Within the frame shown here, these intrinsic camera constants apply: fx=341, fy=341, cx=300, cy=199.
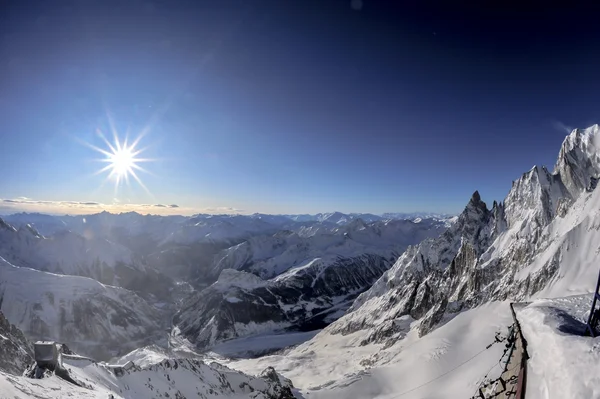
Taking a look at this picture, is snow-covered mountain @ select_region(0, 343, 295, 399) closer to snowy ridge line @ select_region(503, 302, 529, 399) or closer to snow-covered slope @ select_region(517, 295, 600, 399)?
snowy ridge line @ select_region(503, 302, 529, 399)

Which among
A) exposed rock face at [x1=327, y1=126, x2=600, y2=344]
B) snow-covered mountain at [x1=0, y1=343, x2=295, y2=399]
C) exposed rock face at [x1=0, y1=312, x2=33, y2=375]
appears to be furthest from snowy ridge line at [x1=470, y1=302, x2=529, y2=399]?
exposed rock face at [x1=0, y1=312, x2=33, y2=375]

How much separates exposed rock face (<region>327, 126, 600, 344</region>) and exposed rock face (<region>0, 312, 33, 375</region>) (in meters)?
124

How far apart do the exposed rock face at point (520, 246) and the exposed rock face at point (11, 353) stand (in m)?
124

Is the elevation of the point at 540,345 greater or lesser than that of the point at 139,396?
greater

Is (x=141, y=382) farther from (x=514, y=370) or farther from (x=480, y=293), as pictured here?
(x=480, y=293)

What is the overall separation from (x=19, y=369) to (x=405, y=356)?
110 m

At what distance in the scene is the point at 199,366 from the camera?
79062 mm

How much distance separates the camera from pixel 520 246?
127 metres

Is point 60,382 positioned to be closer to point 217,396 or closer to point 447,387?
point 217,396

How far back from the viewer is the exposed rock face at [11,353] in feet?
283

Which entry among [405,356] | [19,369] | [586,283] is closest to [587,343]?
[586,283]

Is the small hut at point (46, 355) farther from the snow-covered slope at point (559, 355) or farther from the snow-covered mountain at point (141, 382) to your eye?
the snow-covered slope at point (559, 355)

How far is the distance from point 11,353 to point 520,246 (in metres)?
168

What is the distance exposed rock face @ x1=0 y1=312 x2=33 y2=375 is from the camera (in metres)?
86.4
